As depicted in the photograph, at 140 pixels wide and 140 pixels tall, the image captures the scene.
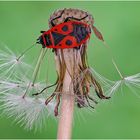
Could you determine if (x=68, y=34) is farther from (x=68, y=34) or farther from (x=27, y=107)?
(x=27, y=107)

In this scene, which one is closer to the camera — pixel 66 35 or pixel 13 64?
pixel 66 35

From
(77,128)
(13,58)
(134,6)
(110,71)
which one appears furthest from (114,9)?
(13,58)

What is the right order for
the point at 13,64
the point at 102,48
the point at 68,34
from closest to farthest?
the point at 68,34 → the point at 13,64 → the point at 102,48

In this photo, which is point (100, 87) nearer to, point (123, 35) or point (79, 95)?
Answer: point (79, 95)

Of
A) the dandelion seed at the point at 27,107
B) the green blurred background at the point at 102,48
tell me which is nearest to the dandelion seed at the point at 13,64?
the dandelion seed at the point at 27,107

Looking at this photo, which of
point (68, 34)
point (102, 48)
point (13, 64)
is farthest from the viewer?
point (102, 48)

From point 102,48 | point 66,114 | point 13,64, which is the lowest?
point 66,114

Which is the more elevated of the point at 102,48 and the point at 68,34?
the point at 102,48

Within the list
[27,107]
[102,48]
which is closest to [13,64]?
[27,107]
